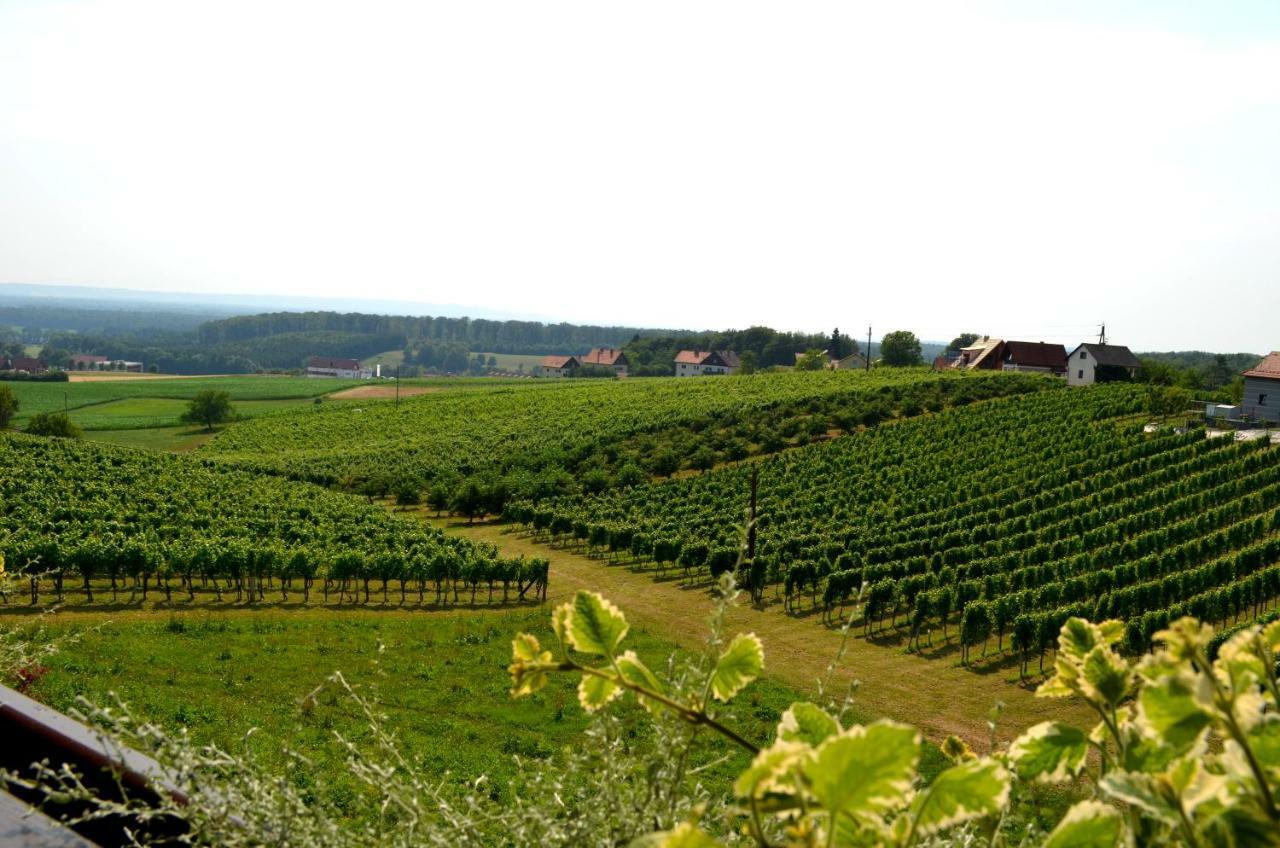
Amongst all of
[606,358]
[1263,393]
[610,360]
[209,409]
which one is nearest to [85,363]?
[606,358]

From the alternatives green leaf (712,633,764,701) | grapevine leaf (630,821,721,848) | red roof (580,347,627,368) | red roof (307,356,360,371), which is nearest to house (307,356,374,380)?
red roof (307,356,360,371)

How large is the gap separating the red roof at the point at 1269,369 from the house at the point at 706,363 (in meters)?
73.8

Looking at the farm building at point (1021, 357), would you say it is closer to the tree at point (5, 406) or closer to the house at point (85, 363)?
the tree at point (5, 406)

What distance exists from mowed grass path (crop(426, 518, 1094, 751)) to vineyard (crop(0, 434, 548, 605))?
139 inches

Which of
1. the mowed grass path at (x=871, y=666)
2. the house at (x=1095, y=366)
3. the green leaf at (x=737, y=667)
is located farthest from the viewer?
the house at (x=1095, y=366)

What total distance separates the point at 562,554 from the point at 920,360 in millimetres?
69358

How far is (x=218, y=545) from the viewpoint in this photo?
29281 mm

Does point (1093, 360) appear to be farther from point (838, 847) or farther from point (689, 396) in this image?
point (838, 847)

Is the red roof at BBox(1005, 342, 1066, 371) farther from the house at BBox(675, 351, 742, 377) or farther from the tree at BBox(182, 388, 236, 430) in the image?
the tree at BBox(182, 388, 236, 430)

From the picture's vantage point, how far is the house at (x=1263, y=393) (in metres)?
45.1

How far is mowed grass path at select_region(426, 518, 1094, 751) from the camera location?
20375 mm

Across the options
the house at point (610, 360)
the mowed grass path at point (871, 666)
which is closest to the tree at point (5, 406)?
the mowed grass path at point (871, 666)

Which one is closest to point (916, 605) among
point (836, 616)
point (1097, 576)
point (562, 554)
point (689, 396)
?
point (836, 616)

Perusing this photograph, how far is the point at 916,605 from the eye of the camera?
25562 millimetres
